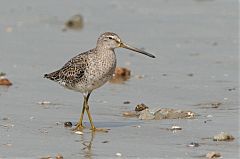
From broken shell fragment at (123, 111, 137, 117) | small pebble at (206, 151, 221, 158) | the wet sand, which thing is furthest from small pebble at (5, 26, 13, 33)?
small pebble at (206, 151, 221, 158)

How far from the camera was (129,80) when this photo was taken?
13.1 metres

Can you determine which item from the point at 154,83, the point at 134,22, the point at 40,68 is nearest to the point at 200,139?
the point at 154,83

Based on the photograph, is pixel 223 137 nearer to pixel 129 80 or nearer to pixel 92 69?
pixel 92 69

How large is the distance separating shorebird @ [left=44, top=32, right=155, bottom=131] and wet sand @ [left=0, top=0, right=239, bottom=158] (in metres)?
0.47

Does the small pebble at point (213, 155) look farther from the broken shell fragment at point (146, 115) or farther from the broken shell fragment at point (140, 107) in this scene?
the broken shell fragment at point (140, 107)

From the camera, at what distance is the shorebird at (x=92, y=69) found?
10.3 metres

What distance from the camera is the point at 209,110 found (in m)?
11.1

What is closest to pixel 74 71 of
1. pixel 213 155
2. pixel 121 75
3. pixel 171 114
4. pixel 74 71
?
pixel 74 71

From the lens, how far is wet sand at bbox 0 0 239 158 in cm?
918

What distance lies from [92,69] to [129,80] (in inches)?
113

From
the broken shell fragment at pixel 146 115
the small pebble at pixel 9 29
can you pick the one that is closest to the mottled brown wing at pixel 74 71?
the broken shell fragment at pixel 146 115

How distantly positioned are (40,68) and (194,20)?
5304mm

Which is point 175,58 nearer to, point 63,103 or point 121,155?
point 63,103

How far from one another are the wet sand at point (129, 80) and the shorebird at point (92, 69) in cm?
47
